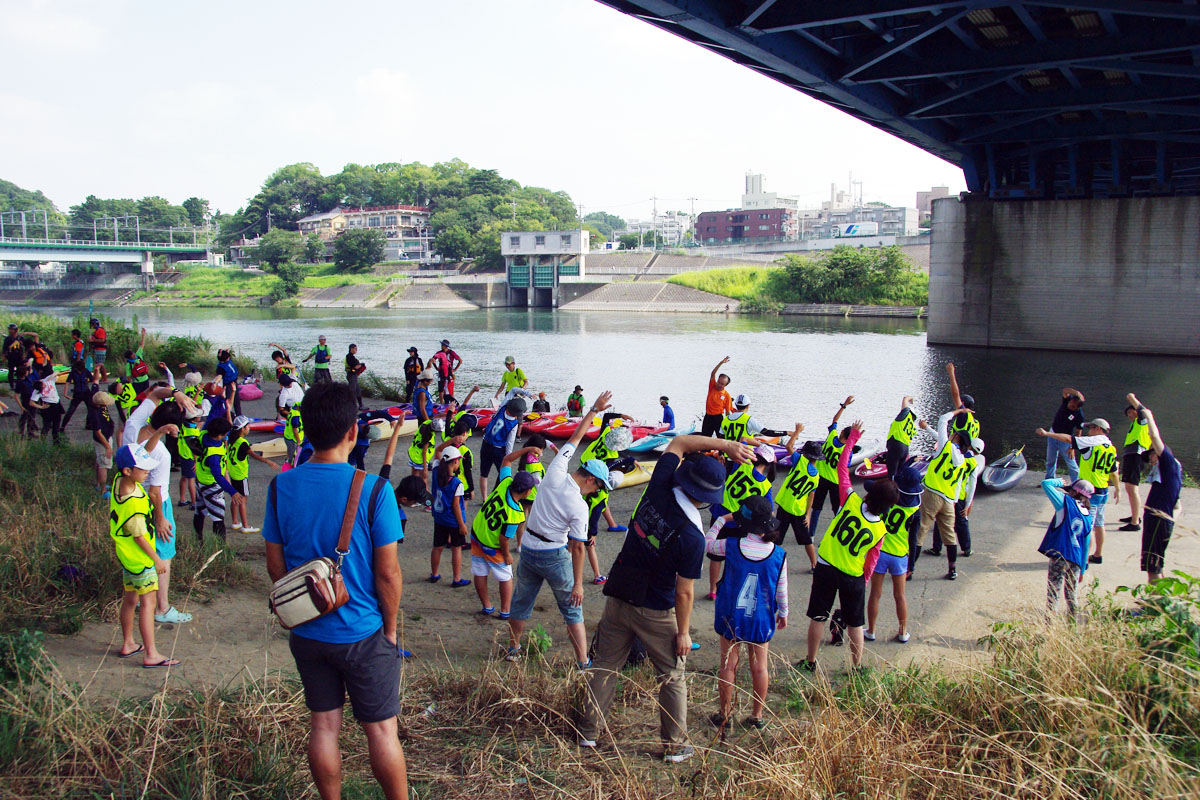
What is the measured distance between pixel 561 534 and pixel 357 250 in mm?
94963

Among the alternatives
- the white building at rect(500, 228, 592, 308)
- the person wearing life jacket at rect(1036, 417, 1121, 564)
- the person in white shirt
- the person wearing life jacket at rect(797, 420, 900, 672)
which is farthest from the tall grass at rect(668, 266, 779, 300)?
the person in white shirt

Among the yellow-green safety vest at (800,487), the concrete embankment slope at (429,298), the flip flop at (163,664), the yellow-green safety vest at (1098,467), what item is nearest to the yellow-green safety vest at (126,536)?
the flip flop at (163,664)

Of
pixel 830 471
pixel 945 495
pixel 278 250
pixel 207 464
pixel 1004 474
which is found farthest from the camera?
pixel 278 250

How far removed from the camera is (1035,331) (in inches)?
1452

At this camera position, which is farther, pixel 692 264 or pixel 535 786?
pixel 692 264

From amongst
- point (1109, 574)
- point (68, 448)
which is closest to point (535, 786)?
point (1109, 574)

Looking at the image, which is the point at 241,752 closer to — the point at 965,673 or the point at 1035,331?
the point at 965,673

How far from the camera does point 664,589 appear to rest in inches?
164

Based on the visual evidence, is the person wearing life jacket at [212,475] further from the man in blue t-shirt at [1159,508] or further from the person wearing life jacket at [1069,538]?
the man in blue t-shirt at [1159,508]

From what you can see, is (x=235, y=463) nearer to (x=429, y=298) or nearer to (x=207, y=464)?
(x=207, y=464)

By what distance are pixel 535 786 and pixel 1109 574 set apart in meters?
6.73

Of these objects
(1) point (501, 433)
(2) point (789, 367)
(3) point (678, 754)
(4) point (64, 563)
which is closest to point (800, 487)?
(1) point (501, 433)

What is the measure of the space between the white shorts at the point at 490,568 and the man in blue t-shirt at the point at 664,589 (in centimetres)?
212

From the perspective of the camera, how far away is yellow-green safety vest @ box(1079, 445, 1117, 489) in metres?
8.08
